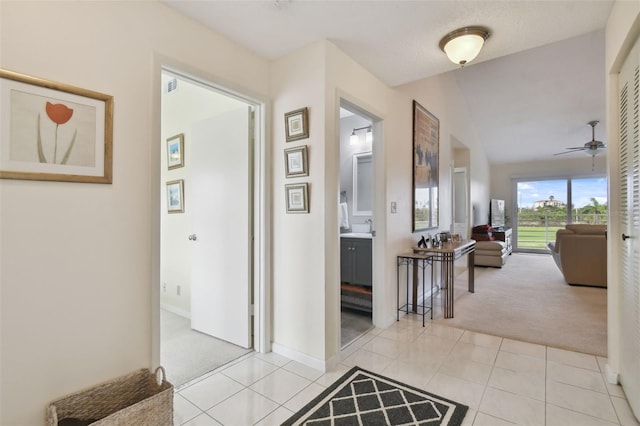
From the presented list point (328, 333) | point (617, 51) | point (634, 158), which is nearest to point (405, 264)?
point (328, 333)

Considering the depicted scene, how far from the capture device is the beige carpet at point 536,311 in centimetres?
288

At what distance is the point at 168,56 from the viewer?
1938 millimetres

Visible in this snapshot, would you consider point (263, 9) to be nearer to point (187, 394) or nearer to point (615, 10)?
point (615, 10)

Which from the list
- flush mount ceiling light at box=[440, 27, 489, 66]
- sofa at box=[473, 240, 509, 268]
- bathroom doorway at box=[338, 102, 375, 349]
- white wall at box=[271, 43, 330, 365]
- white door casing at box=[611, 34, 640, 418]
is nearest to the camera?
white door casing at box=[611, 34, 640, 418]

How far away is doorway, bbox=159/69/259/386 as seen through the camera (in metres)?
2.66

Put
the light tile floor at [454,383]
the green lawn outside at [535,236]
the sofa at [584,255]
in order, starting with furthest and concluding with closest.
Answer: the green lawn outside at [535,236]
the sofa at [584,255]
the light tile floor at [454,383]

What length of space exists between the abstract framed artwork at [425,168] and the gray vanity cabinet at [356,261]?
0.74m

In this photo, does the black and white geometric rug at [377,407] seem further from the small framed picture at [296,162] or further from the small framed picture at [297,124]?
the small framed picture at [297,124]

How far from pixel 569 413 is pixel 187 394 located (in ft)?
7.74

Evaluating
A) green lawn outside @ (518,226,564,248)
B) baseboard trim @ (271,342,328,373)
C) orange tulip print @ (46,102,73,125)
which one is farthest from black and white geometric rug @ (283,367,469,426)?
green lawn outside @ (518,226,564,248)

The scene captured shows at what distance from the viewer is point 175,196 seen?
355cm

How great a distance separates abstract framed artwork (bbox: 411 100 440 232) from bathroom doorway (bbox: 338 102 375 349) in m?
0.59

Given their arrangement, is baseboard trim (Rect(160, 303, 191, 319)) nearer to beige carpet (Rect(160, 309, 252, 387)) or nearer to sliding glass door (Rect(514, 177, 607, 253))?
beige carpet (Rect(160, 309, 252, 387))

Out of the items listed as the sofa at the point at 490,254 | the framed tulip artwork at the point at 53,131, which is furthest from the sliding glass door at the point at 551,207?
the framed tulip artwork at the point at 53,131
